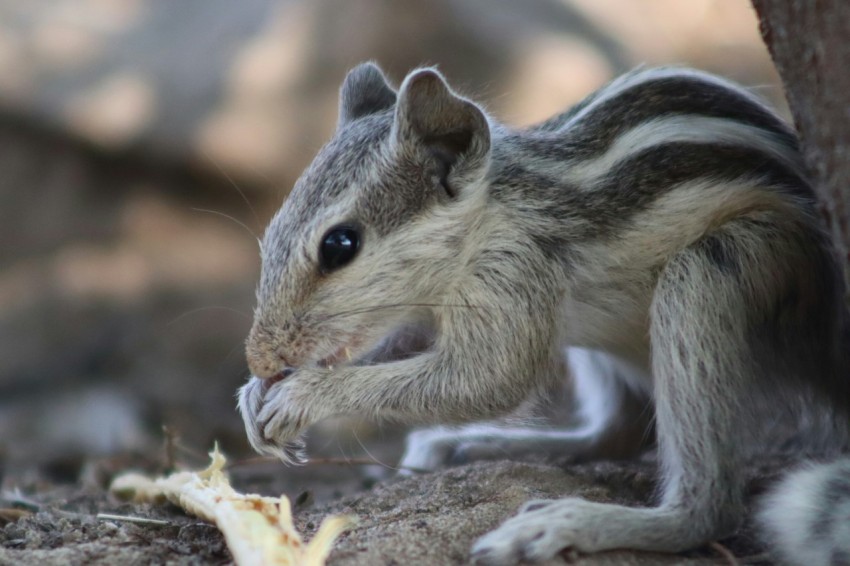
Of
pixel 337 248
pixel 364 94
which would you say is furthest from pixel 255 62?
pixel 337 248

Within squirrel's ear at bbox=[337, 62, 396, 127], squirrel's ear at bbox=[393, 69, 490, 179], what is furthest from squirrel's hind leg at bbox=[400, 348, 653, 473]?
squirrel's ear at bbox=[337, 62, 396, 127]

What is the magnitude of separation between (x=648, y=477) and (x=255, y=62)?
389cm

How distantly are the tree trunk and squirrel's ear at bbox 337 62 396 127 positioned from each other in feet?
4.76

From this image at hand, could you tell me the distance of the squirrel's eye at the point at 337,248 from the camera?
307 cm

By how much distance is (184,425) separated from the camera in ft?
18.5

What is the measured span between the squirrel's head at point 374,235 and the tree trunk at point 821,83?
0.93m

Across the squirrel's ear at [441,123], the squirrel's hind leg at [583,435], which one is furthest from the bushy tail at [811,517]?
the squirrel's ear at [441,123]

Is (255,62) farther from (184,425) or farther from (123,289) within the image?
(184,425)

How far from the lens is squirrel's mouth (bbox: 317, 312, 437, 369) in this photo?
125 inches

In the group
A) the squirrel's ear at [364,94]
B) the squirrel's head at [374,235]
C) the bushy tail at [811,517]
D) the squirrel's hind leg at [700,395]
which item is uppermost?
the squirrel's ear at [364,94]

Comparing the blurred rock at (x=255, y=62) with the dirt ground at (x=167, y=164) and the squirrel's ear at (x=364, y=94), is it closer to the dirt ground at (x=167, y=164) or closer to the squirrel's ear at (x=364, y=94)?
the dirt ground at (x=167, y=164)

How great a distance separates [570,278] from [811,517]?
1.05 m

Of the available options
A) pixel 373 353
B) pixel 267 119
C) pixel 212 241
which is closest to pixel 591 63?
pixel 267 119

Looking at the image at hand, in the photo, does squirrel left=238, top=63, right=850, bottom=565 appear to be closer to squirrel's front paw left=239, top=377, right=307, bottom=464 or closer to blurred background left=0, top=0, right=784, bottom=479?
squirrel's front paw left=239, top=377, right=307, bottom=464
